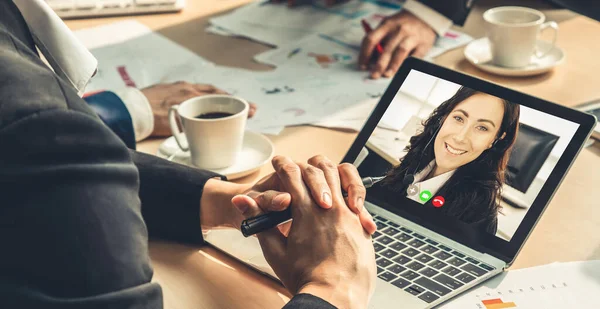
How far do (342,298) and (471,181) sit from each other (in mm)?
230

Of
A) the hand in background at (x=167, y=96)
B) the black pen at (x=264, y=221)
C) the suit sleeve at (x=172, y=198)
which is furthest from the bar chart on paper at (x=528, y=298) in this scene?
the hand in background at (x=167, y=96)

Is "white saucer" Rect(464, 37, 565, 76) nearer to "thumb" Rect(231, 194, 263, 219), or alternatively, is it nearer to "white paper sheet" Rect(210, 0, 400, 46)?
"white paper sheet" Rect(210, 0, 400, 46)

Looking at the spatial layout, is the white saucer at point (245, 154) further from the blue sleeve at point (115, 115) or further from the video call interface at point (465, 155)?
the video call interface at point (465, 155)

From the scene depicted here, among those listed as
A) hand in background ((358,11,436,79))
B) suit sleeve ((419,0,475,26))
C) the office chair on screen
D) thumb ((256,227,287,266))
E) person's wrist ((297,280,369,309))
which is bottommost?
thumb ((256,227,287,266))

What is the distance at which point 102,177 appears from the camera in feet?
1.76

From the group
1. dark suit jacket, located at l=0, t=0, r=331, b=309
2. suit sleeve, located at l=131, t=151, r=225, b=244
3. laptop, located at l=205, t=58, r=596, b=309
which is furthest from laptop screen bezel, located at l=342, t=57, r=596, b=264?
dark suit jacket, located at l=0, t=0, r=331, b=309

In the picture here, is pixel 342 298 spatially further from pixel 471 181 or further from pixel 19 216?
pixel 19 216

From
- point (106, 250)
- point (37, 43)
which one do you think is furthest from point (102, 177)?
point (37, 43)

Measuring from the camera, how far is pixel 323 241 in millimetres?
764

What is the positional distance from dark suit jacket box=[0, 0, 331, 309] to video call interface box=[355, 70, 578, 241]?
404mm

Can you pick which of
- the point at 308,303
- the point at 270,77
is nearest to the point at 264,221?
the point at 308,303

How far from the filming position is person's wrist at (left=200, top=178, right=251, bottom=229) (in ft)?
2.87

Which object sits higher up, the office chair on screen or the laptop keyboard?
the office chair on screen

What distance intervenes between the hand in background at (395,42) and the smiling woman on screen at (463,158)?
0.49 metres
